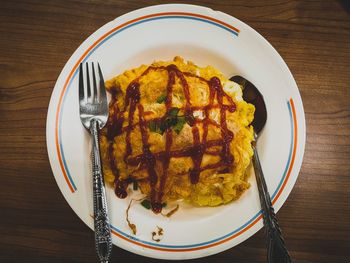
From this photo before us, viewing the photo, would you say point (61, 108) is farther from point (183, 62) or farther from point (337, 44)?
point (337, 44)

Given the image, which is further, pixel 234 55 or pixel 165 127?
pixel 234 55

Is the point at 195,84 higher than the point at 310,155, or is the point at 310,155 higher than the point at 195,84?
the point at 195,84

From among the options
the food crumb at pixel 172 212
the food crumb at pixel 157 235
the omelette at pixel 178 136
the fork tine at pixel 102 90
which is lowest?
the food crumb at pixel 157 235

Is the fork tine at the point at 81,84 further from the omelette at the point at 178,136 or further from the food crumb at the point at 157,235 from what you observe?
the food crumb at the point at 157,235

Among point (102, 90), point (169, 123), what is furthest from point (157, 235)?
point (102, 90)

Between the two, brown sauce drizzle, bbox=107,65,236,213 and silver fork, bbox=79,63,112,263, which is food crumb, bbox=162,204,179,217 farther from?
silver fork, bbox=79,63,112,263

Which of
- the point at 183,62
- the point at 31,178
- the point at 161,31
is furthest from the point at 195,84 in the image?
the point at 31,178

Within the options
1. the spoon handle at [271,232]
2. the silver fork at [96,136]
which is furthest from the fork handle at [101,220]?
the spoon handle at [271,232]
